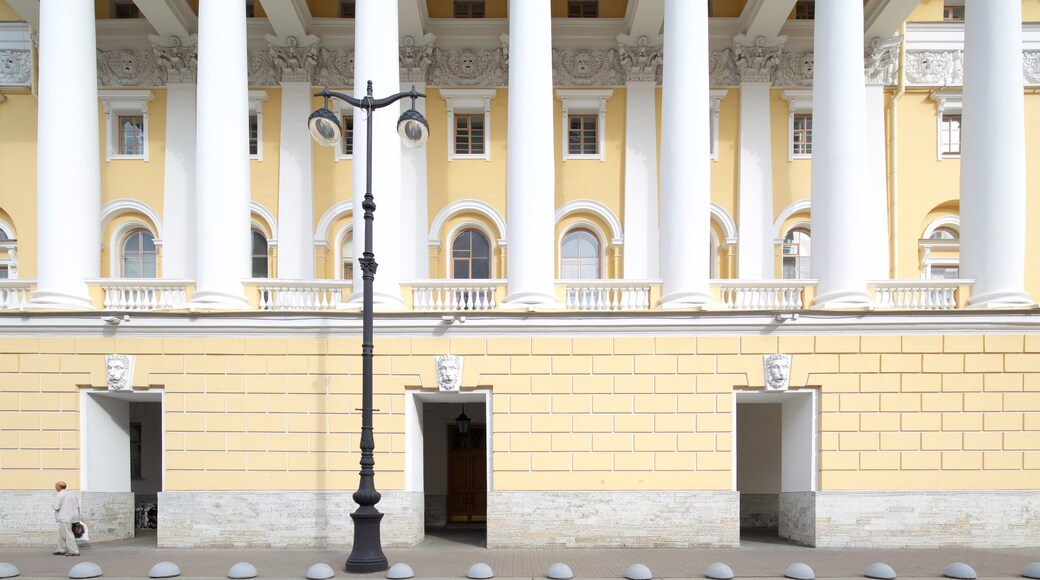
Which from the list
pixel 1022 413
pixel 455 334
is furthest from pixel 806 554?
pixel 455 334

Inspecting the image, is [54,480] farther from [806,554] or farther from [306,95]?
[806,554]

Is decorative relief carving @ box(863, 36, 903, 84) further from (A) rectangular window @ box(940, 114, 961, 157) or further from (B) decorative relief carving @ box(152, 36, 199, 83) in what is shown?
(B) decorative relief carving @ box(152, 36, 199, 83)

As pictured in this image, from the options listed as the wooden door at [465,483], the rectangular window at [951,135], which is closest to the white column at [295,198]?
the wooden door at [465,483]

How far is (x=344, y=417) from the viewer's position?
51.7 feet

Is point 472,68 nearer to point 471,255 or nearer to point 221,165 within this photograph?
point 471,255

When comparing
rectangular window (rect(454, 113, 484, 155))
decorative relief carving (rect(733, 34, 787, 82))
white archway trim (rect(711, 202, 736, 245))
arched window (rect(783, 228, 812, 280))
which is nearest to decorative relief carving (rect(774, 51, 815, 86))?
decorative relief carving (rect(733, 34, 787, 82))

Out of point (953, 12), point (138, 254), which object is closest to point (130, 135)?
point (138, 254)

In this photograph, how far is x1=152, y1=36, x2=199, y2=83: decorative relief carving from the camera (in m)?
21.3

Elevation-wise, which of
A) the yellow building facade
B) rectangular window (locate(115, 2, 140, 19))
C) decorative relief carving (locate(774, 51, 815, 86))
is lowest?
the yellow building facade

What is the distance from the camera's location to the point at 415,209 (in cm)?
2147

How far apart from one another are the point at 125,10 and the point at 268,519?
628 inches

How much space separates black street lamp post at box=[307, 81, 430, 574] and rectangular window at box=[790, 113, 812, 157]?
13702 mm

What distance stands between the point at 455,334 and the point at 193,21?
12675 millimetres

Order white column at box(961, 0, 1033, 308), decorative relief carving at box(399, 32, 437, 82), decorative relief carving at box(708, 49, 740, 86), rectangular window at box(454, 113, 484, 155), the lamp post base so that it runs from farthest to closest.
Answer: rectangular window at box(454, 113, 484, 155), decorative relief carving at box(708, 49, 740, 86), decorative relief carving at box(399, 32, 437, 82), white column at box(961, 0, 1033, 308), the lamp post base
